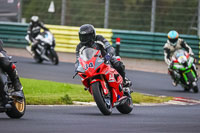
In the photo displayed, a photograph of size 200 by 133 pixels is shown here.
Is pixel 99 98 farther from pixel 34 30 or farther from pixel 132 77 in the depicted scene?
pixel 34 30

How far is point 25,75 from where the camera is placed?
61.6ft

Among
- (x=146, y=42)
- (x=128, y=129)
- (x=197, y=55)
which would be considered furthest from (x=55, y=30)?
(x=128, y=129)

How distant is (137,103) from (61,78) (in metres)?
5.14

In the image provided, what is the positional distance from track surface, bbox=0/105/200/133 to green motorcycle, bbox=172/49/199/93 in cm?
518

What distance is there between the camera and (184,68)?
56.5 feet

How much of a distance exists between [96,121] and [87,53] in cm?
158

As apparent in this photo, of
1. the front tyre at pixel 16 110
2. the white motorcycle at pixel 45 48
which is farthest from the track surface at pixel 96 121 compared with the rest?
the white motorcycle at pixel 45 48

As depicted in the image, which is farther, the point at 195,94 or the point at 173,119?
the point at 195,94

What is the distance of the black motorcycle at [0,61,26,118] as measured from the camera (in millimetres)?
8891

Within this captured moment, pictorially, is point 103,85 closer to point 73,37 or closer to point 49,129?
point 49,129

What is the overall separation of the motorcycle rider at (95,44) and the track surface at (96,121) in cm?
87

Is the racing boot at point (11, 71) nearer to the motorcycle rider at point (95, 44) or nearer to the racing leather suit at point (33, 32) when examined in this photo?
the motorcycle rider at point (95, 44)

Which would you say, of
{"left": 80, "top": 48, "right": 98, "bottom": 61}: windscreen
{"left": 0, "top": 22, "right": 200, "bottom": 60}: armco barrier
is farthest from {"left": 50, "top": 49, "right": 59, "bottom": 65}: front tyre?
{"left": 80, "top": 48, "right": 98, "bottom": 61}: windscreen

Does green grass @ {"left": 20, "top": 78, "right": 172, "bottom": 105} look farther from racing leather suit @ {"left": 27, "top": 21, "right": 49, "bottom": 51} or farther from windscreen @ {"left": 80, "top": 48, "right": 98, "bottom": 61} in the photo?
racing leather suit @ {"left": 27, "top": 21, "right": 49, "bottom": 51}
